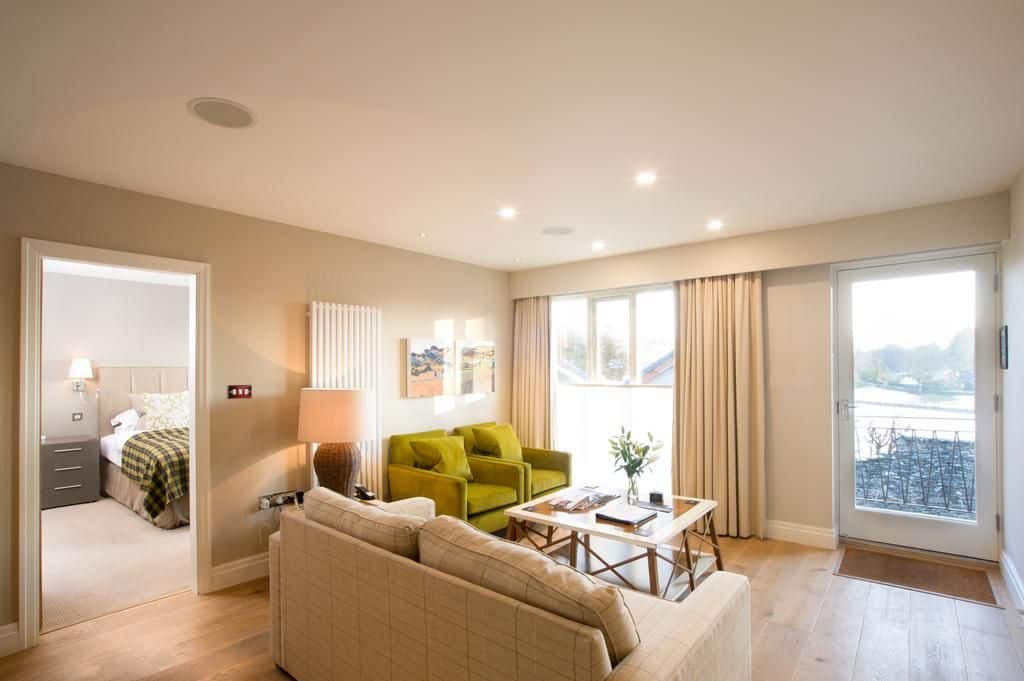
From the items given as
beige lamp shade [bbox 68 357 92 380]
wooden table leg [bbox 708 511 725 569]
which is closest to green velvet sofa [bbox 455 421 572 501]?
wooden table leg [bbox 708 511 725 569]

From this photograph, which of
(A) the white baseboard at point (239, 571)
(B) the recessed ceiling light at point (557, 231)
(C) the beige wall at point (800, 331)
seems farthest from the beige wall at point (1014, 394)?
(A) the white baseboard at point (239, 571)

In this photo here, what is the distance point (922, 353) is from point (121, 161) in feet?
18.0

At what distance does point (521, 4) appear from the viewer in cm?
153

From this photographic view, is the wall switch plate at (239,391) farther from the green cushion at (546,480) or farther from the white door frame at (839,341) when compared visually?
the white door frame at (839,341)

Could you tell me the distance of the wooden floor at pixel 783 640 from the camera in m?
2.46

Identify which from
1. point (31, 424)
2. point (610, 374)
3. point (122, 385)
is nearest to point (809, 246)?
point (610, 374)

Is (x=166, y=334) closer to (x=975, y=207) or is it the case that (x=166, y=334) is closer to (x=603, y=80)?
(x=603, y=80)

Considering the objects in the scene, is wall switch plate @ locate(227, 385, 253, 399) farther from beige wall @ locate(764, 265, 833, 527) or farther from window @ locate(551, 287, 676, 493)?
beige wall @ locate(764, 265, 833, 527)

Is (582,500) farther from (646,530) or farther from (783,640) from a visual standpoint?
(783,640)

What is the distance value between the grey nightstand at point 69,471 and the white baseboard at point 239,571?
11.5ft

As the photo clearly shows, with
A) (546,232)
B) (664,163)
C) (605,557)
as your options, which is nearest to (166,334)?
(546,232)

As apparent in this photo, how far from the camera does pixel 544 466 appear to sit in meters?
5.12

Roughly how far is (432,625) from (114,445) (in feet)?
19.2

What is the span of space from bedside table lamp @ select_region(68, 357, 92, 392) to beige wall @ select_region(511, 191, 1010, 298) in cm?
556
